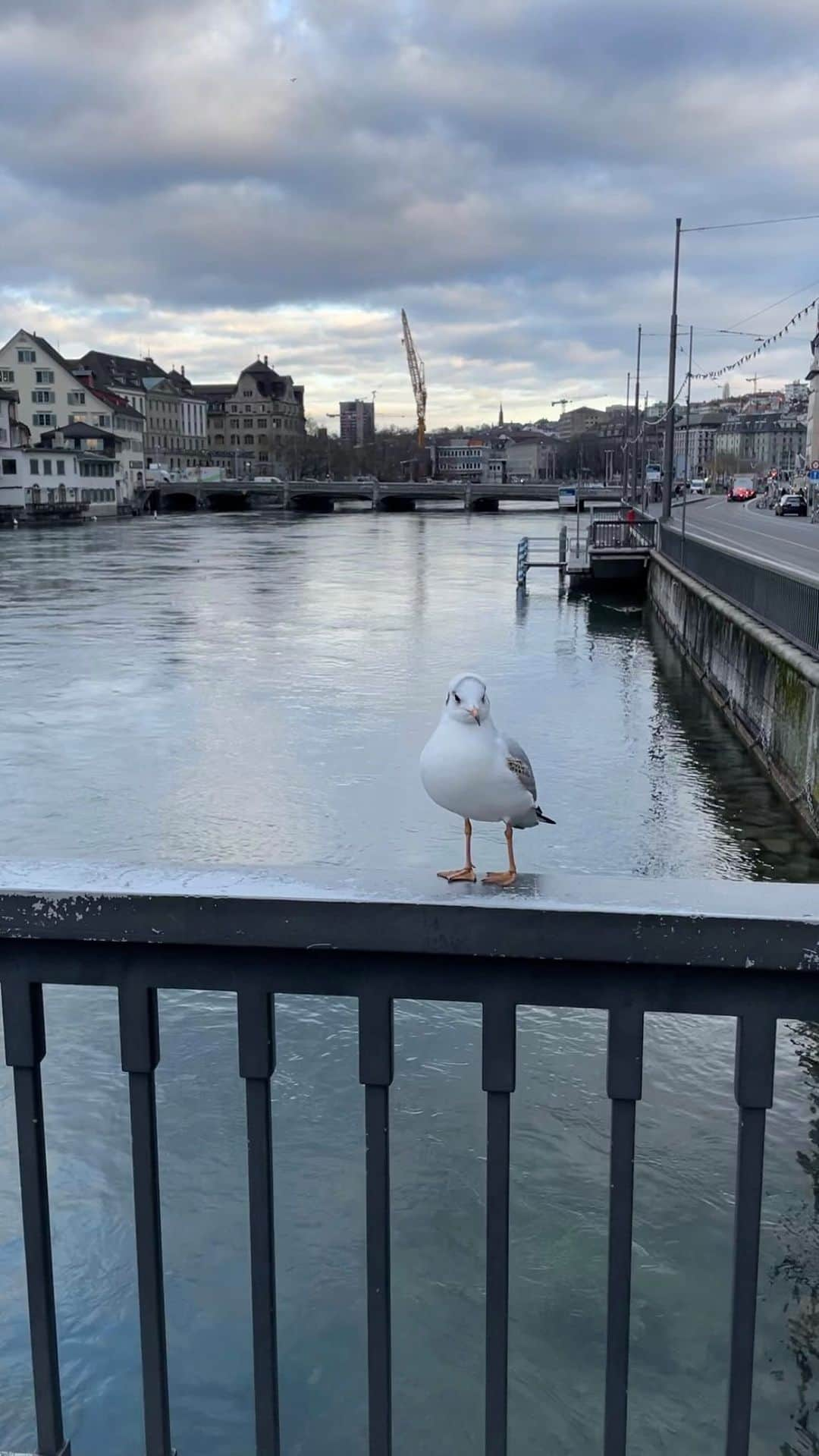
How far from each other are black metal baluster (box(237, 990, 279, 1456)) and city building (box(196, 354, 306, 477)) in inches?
6570

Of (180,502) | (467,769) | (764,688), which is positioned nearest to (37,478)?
(180,502)

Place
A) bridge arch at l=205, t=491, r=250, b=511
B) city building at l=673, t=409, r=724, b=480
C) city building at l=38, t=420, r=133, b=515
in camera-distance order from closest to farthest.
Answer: city building at l=38, t=420, r=133, b=515, bridge arch at l=205, t=491, r=250, b=511, city building at l=673, t=409, r=724, b=480

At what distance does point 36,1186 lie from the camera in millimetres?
1890

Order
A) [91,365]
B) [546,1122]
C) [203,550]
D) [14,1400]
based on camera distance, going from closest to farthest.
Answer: [14,1400], [546,1122], [203,550], [91,365]

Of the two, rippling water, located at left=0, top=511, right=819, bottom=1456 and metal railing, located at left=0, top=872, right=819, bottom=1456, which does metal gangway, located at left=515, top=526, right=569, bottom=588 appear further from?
metal railing, located at left=0, top=872, right=819, bottom=1456

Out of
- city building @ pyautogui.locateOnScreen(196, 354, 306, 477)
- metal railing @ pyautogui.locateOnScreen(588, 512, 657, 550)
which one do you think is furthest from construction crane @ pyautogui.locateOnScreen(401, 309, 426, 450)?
metal railing @ pyautogui.locateOnScreen(588, 512, 657, 550)

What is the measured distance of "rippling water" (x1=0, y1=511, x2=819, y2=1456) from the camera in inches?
195

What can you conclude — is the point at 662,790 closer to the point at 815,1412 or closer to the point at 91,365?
the point at 815,1412

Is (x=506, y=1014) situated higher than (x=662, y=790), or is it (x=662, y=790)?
(x=506, y=1014)

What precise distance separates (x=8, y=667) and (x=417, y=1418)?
21.3 metres

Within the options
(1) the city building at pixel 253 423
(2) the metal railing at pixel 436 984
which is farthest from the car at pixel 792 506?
(1) the city building at pixel 253 423

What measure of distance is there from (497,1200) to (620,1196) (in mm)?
182

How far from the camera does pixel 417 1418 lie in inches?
189

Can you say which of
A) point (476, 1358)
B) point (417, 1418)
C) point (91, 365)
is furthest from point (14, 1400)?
point (91, 365)
